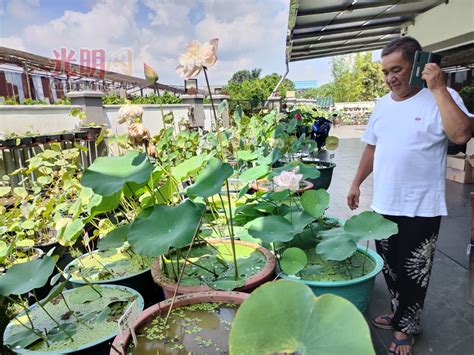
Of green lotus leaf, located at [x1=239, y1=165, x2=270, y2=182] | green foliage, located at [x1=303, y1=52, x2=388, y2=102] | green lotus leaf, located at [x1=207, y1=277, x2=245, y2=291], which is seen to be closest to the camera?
green lotus leaf, located at [x1=207, y1=277, x2=245, y2=291]

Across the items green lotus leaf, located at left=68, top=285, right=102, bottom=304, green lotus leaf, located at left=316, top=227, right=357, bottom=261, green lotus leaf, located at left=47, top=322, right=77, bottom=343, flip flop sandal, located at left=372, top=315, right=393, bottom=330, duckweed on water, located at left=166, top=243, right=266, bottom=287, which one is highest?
green lotus leaf, located at left=316, top=227, right=357, bottom=261

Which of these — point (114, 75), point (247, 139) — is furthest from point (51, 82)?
point (247, 139)

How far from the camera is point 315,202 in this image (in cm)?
141

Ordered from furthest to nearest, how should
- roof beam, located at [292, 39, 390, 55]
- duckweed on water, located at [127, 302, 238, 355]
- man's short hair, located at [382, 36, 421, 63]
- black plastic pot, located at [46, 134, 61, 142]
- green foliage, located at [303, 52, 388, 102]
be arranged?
green foliage, located at [303, 52, 388, 102], roof beam, located at [292, 39, 390, 55], black plastic pot, located at [46, 134, 61, 142], man's short hair, located at [382, 36, 421, 63], duckweed on water, located at [127, 302, 238, 355]

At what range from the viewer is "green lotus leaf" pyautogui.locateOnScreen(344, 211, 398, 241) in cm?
115

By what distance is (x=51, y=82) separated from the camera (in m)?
11.3

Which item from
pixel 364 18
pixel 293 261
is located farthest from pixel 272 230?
pixel 364 18

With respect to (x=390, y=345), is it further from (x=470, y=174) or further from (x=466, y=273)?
(x=470, y=174)

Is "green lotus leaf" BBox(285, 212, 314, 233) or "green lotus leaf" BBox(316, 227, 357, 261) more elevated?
"green lotus leaf" BBox(285, 212, 314, 233)

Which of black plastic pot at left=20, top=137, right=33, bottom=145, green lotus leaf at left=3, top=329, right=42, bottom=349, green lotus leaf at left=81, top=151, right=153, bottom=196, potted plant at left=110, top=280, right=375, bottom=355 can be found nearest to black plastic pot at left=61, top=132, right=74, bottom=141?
black plastic pot at left=20, top=137, right=33, bottom=145

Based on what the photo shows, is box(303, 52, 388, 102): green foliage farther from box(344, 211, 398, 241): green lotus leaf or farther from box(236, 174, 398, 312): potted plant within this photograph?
box(344, 211, 398, 241): green lotus leaf

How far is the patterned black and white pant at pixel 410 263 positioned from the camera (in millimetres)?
1283

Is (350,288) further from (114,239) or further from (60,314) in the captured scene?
(60,314)

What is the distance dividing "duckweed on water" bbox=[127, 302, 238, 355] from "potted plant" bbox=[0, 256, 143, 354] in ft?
0.41
